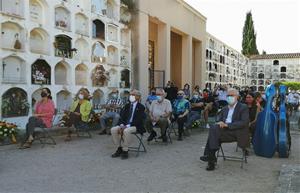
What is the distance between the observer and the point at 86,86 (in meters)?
9.74

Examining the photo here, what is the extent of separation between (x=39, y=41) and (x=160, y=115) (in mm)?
3071

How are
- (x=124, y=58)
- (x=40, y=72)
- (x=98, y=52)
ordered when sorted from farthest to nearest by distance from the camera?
(x=124, y=58)
(x=98, y=52)
(x=40, y=72)

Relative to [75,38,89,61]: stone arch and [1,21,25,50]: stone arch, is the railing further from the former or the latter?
[75,38,89,61]: stone arch

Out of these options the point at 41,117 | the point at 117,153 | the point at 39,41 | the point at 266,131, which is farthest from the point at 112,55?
the point at 266,131

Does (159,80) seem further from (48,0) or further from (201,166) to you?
(201,166)

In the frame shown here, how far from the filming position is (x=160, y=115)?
7816 millimetres

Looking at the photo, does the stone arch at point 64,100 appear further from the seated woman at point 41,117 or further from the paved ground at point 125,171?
the paved ground at point 125,171

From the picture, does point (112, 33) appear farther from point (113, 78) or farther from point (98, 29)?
point (113, 78)

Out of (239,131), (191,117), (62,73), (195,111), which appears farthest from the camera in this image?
(195,111)

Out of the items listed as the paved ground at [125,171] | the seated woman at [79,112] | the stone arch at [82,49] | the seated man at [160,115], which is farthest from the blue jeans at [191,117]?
the stone arch at [82,49]

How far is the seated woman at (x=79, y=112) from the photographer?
809cm

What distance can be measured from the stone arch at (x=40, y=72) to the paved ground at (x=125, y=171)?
1574 millimetres

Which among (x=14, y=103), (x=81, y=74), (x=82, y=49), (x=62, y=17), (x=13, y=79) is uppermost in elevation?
(x=62, y=17)

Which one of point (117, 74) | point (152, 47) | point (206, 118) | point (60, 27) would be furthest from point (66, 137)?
point (152, 47)
